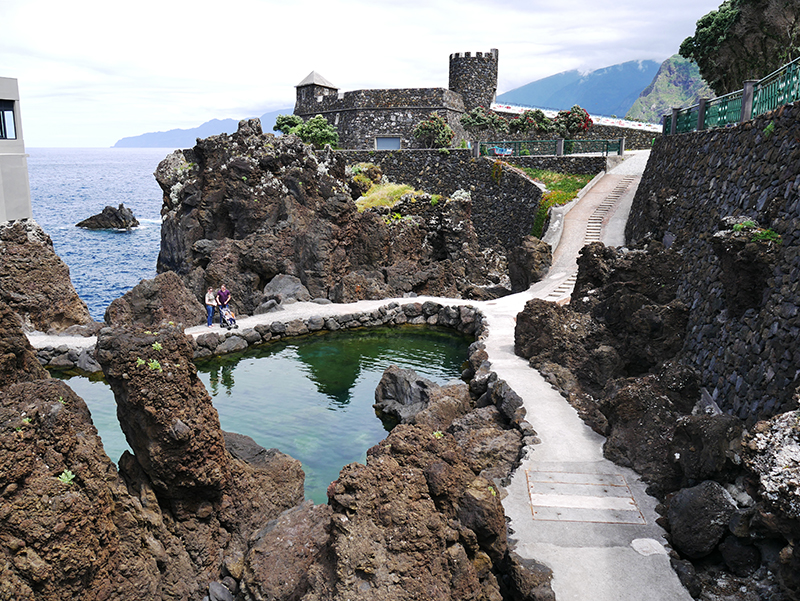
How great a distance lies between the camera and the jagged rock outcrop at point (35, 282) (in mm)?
27906

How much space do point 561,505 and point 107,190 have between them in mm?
188369

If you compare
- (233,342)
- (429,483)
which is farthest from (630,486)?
(233,342)

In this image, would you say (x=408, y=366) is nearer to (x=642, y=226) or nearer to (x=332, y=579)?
(x=642, y=226)

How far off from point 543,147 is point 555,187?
11649mm

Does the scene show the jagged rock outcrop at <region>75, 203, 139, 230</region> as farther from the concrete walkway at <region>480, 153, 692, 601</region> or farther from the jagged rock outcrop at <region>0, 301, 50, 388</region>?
the concrete walkway at <region>480, 153, 692, 601</region>

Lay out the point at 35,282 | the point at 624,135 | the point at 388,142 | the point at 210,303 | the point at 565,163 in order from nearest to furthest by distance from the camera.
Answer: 1. the point at 210,303
2. the point at 35,282
3. the point at 565,163
4. the point at 624,135
5. the point at 388,142

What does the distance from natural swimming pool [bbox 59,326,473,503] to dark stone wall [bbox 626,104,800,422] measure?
31.6 feet

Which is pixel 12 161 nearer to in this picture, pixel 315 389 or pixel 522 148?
pixel 315 389

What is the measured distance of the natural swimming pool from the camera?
58.4ft

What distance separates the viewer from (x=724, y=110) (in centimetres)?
2117

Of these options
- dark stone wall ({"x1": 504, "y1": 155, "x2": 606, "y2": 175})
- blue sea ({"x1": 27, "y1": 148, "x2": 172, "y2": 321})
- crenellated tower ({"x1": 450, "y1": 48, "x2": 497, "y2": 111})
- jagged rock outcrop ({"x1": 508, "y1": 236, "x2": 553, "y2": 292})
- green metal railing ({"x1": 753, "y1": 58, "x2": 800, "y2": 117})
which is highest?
crenellated tower ({"x1": 450, "y1": 48, "x2": 497, "y2": 111})

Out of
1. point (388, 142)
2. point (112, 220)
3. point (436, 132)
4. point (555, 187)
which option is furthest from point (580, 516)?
point (112, 220)

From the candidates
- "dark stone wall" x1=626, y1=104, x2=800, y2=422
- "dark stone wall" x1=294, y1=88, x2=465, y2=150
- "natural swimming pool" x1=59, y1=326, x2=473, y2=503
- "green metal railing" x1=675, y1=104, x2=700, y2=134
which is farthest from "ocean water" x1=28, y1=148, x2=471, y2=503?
"dark stone wall" x1=294, y1=88, x2=465, y2=150

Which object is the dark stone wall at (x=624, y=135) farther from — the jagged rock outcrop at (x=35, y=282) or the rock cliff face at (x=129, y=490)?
the rock cliff face at (x=129, y=490)
